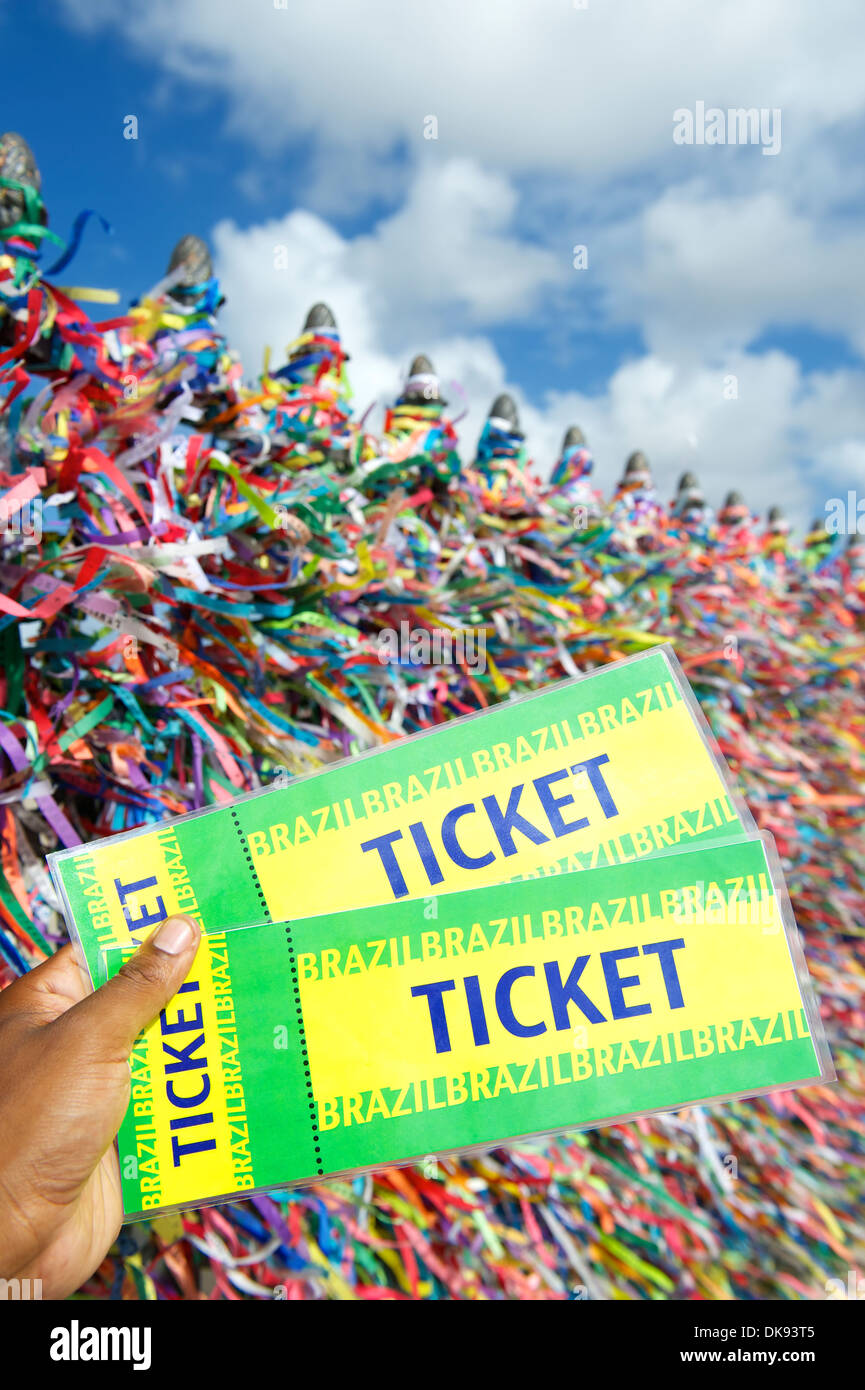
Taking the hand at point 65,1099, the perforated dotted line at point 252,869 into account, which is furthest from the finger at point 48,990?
the perforated dotted line at point 252,869

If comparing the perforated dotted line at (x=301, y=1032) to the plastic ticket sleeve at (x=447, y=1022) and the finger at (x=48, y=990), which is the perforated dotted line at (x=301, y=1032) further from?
the finger at (x=48, y=990)

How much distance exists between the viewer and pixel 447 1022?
1.58 ft

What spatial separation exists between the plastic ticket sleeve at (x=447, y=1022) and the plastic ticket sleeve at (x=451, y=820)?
29 mm

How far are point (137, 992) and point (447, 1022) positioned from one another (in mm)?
169

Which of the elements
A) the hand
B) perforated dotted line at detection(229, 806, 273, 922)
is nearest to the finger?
the hand

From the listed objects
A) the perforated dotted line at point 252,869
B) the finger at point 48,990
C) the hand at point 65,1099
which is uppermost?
the perforated dotted line at point 252,869

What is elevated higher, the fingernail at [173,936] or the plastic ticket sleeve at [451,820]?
the plastic ticket sleeve at [451,820]

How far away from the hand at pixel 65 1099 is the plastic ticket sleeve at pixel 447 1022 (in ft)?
0.10

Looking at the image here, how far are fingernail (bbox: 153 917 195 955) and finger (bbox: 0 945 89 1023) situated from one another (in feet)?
0.25

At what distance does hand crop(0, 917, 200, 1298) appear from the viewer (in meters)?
0.43

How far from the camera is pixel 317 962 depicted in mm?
474

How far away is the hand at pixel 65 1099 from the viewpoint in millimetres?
428

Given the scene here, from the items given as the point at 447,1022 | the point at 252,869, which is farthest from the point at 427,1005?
the point at 252,869

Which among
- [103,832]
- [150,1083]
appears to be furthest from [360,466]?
[150,1083]
